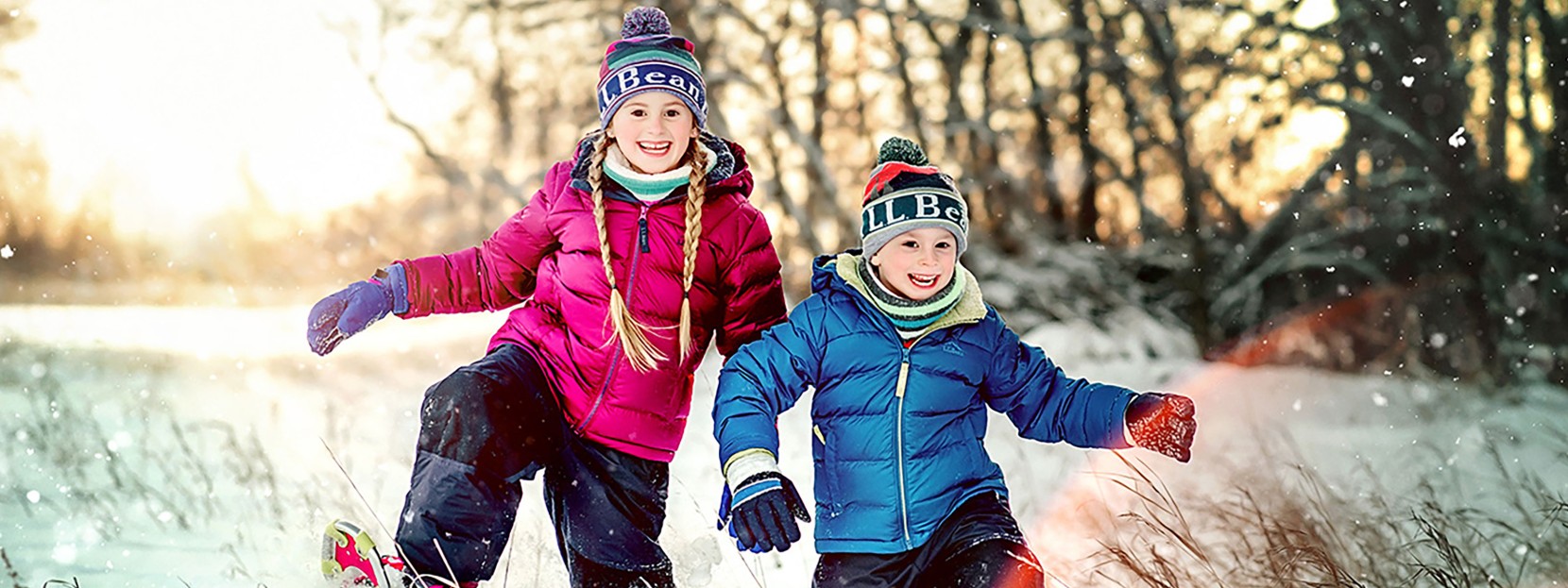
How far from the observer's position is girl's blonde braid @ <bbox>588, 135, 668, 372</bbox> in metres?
2.67

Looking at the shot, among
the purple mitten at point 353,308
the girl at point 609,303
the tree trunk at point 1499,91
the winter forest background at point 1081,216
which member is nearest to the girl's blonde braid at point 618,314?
the girl at point 609,303

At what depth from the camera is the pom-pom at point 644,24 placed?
114 inches

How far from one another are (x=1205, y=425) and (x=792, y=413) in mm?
2404

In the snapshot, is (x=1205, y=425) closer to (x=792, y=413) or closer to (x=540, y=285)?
(x=792, y=413)

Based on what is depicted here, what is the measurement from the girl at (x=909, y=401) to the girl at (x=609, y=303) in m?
0.37

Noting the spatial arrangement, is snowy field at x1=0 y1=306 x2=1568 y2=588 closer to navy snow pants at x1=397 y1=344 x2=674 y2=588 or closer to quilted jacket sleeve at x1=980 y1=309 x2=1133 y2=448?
quilted jacket sleeve at x1=980 y1=309 x2=1133 y2=448

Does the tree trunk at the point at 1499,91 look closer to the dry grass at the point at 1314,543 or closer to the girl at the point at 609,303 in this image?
the dry grass at the point at 1314,543

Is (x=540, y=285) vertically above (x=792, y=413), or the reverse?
(x=792, y=413)

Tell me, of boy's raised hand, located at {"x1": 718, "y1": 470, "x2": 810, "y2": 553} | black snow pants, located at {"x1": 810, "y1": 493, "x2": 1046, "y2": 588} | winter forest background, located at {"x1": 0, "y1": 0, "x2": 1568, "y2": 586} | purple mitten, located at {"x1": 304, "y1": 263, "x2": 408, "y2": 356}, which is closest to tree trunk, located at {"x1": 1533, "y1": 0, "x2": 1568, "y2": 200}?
winter forest background, located at {"x1": 0, "y1": 0, "x2": 1568, "y2": 586}

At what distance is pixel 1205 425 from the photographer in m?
7.00

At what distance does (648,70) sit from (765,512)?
3.70 ft

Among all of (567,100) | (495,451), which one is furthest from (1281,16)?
(495,451)

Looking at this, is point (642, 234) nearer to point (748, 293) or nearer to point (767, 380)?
point (748, 293)

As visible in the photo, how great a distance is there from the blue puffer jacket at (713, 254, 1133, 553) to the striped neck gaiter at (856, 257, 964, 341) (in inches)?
0.8
